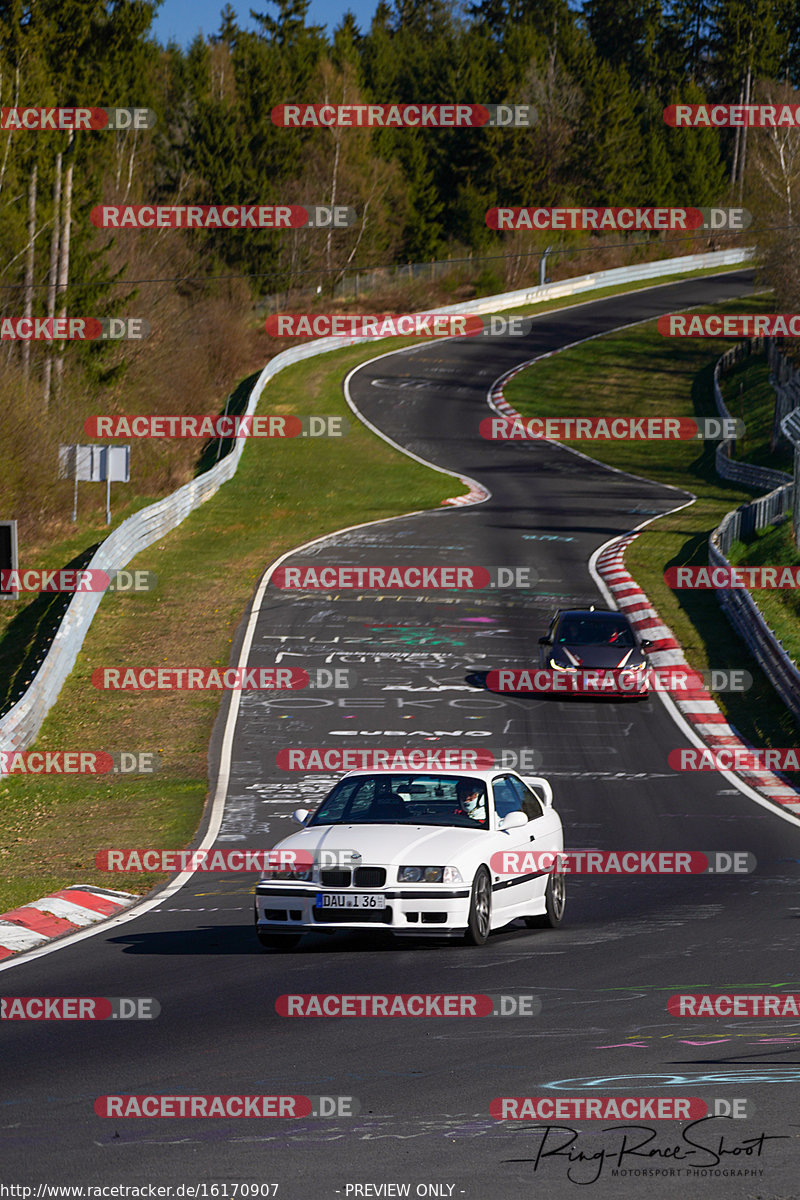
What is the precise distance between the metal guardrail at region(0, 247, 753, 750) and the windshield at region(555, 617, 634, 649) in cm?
910

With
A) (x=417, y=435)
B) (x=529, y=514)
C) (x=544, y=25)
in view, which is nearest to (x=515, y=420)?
(x=417, y=435)

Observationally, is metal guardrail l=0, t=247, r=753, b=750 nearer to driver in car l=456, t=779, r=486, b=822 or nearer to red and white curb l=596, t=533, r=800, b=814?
red and white curb l=596, t=533, r=800, b=814

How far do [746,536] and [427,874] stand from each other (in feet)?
A: 94.7

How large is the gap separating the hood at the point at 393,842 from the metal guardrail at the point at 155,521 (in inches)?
434

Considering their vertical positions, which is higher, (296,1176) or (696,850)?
(296,1176)

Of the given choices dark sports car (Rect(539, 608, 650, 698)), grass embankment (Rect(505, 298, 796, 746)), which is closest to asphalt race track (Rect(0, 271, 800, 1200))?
dark sports car (Rect(539, 608, 650, 698))

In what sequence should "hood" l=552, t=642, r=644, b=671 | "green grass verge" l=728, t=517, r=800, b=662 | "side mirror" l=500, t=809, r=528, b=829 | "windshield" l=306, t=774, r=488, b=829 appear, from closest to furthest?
"side mirror" l=500, t=809, r=528, b=829 < "windshield" l=306, t=774, r=488, b=829 < "hood" l=552, t=642, r=644, b=671 < "green grass verge" l=728, t=517, r=800, b=662

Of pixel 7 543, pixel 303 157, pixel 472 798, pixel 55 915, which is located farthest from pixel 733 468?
pixel 303 157

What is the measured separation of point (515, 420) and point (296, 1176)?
2257 inches

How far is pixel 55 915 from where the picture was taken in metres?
12.9

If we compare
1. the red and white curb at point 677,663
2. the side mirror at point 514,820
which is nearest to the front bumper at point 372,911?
the side mirror at point 514,820

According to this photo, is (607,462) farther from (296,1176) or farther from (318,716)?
(296,1176)

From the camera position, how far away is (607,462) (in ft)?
187

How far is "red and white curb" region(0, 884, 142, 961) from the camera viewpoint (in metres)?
11.7
